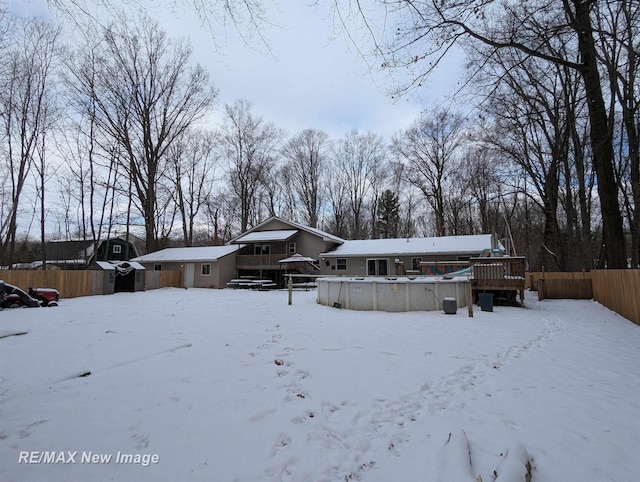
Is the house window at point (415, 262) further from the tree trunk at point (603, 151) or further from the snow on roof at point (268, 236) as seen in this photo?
the tree trunk at point (603, 151)

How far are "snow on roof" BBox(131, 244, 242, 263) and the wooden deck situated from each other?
65.1ft

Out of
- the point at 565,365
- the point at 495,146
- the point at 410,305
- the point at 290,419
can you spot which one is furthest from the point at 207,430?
the point at 495,146

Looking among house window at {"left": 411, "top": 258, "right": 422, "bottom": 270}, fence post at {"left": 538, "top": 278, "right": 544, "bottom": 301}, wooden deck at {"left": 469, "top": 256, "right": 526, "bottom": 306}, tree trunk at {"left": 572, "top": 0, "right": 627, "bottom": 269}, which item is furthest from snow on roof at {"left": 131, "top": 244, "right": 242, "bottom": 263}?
tree trunk at {"left": 572, "top": 0, "right": 627, "bottom": 269}

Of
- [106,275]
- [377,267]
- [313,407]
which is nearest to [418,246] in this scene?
[377,267]

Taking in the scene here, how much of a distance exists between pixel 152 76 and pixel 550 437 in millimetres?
32104

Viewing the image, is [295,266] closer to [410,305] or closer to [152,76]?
[410,305]

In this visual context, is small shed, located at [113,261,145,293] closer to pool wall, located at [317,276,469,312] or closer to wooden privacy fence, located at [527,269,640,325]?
pool wall, located at [317,276,469,312]

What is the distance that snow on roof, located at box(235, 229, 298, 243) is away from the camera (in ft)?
86.3

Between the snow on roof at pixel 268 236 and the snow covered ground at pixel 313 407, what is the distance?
64.1 feet

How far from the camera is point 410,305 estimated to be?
431 inches

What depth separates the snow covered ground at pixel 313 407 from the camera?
2.50 metres

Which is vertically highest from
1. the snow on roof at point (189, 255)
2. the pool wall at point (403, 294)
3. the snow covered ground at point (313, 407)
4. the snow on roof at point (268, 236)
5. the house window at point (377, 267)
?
the snow on roof at point (268, 236)

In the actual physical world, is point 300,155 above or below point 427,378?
above

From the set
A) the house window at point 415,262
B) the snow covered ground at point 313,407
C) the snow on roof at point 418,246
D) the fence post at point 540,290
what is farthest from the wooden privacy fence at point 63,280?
the fence post at point 540,290
